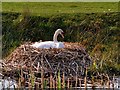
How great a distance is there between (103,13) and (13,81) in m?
5.76

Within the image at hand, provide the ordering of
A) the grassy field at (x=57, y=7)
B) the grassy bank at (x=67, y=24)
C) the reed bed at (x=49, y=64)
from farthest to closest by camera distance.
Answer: the grassy field at (x=57, y=7)
the grassy bank at (x=67, y=24)
the reed bed at (x=49, y=64)

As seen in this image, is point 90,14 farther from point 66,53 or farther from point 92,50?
point 66,53

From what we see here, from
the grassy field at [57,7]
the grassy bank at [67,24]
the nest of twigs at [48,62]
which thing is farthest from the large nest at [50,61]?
the grassy field at [57,7]

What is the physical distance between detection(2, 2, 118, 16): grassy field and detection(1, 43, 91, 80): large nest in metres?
5.42

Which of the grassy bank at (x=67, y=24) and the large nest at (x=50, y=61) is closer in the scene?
the large nest at (x=50, y=61)

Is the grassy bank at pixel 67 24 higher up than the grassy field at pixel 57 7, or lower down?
lower down

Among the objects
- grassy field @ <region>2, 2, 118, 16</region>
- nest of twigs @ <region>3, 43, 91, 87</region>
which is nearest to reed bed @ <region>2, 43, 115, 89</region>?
nest of twigs @ <region>3, 43, 91, 87</region>

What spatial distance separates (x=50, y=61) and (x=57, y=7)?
6.31m

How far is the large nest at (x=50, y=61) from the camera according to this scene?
213 inches

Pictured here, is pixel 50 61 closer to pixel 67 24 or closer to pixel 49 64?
pixel 49 64

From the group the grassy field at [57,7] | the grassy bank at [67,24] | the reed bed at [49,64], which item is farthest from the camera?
the grassy field at [57,7]

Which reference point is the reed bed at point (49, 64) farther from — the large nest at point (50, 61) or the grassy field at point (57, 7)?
the grassy field at point (57, 7)

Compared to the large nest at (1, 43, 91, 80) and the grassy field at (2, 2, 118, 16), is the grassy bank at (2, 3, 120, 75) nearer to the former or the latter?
the grassy field at (2, 2, 118, 16)

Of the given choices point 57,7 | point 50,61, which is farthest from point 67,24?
point 50,61
